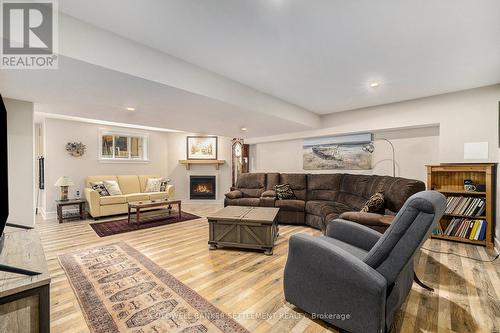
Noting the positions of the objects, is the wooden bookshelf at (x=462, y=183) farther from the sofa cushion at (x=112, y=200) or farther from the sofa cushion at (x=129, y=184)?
the sofa cushion at (x=129, y=184)

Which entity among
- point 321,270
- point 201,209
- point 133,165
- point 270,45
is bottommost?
point 201,209

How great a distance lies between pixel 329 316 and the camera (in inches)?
59.9

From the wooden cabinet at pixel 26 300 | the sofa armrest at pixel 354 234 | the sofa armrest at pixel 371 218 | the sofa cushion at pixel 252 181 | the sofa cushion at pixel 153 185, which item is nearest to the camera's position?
the wooden cabinet at pixel 26 300

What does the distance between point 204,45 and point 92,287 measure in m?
2.59

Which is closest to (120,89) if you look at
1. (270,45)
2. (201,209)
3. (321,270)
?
(270,45)

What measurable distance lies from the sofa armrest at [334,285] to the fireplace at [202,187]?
217 inches

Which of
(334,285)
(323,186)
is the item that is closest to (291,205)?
(323,186)

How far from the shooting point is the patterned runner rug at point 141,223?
399cm

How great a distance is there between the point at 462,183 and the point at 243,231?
363 cm

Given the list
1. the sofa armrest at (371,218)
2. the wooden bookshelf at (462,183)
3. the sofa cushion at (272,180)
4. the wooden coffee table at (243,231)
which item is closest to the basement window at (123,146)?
the sofa cushion at (272,180)

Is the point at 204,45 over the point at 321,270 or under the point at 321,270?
over

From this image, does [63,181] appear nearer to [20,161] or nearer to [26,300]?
[20,161]

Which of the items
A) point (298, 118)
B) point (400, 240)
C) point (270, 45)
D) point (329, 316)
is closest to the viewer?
point (400, 240)

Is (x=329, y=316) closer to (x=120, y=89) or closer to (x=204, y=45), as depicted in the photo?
(x=204, y=45)
